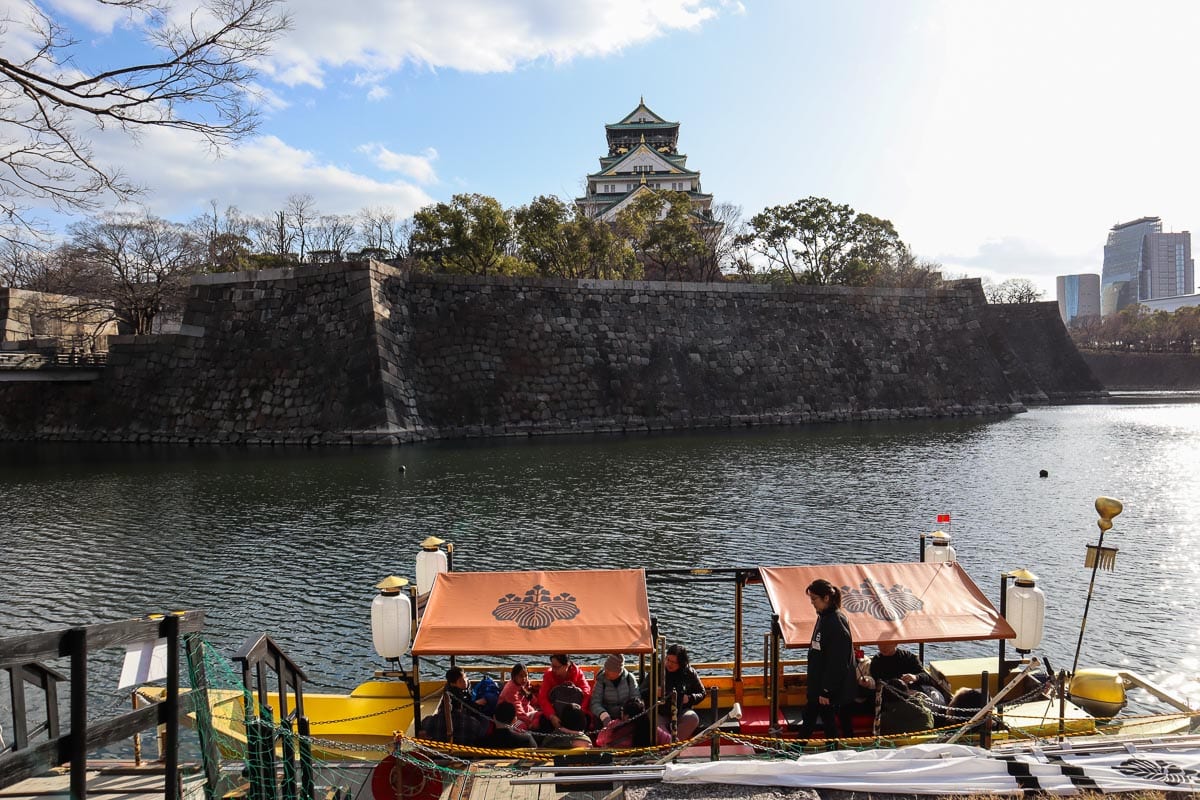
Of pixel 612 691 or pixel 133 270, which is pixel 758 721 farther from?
pixel 133 270

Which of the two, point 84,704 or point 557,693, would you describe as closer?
point 84,704

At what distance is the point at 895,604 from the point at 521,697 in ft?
11.4

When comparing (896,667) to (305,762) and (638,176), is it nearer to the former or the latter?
(305,762)

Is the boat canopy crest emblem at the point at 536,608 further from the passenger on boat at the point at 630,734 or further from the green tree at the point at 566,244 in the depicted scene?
the green tree at the point at 566,244

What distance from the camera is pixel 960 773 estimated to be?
5152 mm

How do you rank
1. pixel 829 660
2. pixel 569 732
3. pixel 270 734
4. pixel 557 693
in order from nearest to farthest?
pixel 270 734 → pixel 829 660 → pixel 569 732 → pixel 557 693

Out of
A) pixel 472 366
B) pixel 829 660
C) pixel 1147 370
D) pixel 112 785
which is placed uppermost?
pixel 472 366

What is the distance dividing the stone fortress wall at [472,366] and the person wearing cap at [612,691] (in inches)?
996

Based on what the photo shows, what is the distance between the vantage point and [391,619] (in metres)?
7.05

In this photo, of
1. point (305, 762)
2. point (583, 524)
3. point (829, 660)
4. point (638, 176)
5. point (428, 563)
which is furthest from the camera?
point (638, 176)

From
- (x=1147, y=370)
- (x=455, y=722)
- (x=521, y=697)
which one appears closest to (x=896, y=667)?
(x=521, y=697)

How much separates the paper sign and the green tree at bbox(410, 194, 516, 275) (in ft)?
120

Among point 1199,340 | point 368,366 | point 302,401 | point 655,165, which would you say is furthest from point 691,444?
point 1199,340

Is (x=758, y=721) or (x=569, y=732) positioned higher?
(x=569, y=732)
